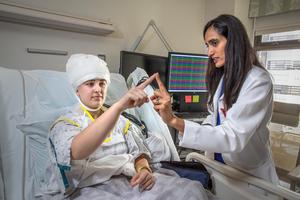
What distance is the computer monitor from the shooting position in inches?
97.3

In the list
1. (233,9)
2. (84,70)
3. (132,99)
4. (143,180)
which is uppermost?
(233,9)

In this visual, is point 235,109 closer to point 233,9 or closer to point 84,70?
point 84,70

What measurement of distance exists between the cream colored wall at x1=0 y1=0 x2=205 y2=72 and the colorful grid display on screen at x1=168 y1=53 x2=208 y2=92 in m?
0.35

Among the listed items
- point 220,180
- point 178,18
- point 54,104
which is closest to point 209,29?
point 220,180

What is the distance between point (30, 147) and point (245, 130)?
1.06 m

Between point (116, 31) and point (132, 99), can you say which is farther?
point (116, 31)

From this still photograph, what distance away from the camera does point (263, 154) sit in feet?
3.93

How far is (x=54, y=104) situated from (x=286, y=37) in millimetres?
2470

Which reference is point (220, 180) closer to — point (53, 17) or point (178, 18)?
point (53, 17)

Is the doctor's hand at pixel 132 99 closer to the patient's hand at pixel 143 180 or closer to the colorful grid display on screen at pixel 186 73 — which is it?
the patient's hand at pixel 143 180

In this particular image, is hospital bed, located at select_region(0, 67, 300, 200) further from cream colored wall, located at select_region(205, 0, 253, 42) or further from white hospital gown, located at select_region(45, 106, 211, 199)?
cream colored wall, located at select_region(205, 0, 253, 42)

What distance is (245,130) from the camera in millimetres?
987

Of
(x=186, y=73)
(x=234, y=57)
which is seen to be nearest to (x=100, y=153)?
(x=234, y=57)

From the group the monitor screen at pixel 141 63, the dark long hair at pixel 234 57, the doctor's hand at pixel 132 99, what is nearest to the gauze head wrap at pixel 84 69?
the doctor's hand at pixel 132 99
